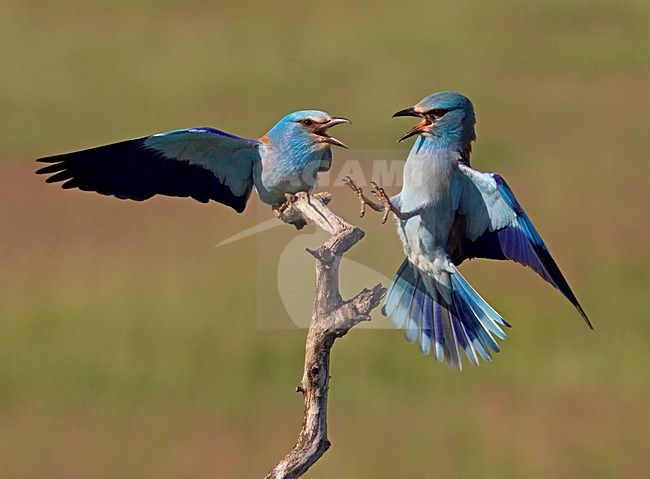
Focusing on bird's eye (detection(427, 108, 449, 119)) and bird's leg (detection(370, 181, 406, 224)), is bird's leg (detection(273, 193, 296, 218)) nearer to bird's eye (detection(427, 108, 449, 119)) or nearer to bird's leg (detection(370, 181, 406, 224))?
bird's leg (detection(370, 181, 406, 224))

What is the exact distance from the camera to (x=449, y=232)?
25.8 ft

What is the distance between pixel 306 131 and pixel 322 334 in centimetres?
120

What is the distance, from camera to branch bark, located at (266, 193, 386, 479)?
6.95 meters

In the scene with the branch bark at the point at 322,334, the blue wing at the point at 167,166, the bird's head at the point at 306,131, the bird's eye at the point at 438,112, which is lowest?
the branch bark at the point at 322,334

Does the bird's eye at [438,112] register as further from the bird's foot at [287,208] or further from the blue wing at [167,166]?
the blue wing at [167,166]

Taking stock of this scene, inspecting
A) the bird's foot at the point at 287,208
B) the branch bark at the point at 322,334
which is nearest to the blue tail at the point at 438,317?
the bird's foot at the point at 287,208

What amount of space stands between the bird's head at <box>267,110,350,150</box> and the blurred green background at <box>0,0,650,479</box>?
1.06m

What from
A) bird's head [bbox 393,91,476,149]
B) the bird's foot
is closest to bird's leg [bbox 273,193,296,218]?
the bird's foot

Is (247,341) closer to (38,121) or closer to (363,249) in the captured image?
(363,249)

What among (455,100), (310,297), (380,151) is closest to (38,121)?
(380,151)

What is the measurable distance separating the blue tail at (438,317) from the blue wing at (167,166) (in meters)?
0.77

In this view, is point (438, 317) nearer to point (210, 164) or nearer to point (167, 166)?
point (210, 164)

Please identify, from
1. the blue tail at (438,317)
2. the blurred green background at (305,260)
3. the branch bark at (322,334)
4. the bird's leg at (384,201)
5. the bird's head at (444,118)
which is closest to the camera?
the branch bark at (322,334)

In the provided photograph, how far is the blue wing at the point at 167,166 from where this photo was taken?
7.94 metres
